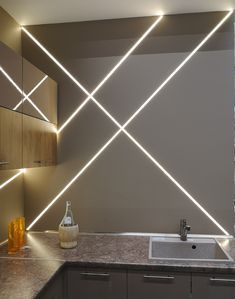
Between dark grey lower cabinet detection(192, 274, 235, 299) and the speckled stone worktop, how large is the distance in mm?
54

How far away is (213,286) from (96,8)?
2349mm

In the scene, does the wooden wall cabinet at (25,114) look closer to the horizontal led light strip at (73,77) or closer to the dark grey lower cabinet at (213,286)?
the horizontal led light strip at (73,77)

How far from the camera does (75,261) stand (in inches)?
77.4

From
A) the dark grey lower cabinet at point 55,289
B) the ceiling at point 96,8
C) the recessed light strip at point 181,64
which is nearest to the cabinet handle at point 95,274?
the dark grey lower cabinet at point 55,289

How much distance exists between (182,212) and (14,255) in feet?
4.65

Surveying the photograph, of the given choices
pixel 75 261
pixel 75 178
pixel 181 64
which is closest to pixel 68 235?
pixel 75 261

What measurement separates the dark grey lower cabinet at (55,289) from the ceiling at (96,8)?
2128 millimetres

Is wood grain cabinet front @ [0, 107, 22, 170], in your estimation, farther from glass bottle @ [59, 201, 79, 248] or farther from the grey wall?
glass bottle @ [59, 201, 79, 248]

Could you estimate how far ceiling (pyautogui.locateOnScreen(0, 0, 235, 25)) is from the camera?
2398 mm

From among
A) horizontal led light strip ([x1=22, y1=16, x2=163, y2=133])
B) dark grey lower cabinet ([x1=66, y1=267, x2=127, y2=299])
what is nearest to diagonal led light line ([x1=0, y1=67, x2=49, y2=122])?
horizontal led light strip ([x1=22, y1=16, x2=163, y2=133])

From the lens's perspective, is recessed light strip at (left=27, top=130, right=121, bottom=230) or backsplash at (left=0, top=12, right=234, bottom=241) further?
recessed light strip at (left=27, top=130, right=121, bottom=230)

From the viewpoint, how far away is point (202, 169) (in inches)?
99.5

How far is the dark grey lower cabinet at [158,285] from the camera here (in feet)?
6.22

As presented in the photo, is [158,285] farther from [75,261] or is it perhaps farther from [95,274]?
[75,261]
